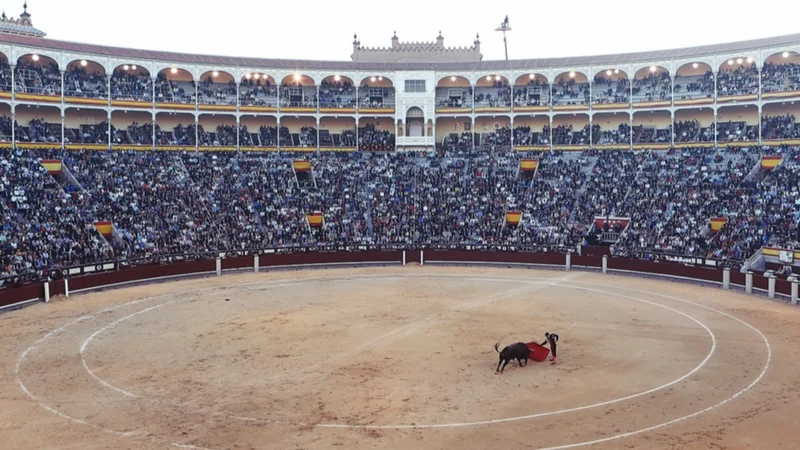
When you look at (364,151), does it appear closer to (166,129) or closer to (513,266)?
(166,129)

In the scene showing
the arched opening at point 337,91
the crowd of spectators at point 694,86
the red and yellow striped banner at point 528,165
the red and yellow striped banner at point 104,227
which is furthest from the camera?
the arched opening at point 337,91

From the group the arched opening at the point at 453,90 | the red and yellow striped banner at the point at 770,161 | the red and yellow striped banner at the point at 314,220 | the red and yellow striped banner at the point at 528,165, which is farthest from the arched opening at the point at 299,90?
the red and yellow striped banner at the point at 770,161

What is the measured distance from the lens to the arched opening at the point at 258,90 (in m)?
60.3

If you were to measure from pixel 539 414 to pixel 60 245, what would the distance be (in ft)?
102

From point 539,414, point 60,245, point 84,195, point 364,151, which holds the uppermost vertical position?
point 364,151

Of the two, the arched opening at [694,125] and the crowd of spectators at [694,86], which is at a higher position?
the crowd of spectators at [694,86]

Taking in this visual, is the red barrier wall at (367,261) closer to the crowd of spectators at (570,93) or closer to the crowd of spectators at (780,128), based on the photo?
the crowd of spectators at (780,128)

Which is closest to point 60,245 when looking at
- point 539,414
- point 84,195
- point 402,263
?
point 84,195

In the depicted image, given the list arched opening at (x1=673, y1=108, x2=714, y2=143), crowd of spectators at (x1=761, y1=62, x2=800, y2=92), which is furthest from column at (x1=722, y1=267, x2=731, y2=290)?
crowd of spectators at (x1=761, y1=62, x2=800, y2=92)

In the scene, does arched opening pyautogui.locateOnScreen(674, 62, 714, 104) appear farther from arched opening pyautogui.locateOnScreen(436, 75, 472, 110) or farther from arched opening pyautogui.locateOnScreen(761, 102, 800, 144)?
arched opening pyautogui.locateOnScreen(436, 75, 472, 110)

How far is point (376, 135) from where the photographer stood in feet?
205

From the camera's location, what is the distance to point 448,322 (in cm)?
Answer: 2348

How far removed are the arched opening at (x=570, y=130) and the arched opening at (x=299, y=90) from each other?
950 inches

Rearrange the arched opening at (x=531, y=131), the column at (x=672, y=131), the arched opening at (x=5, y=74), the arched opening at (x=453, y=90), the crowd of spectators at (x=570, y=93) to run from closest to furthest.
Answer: the arched opening at (x=5, y=74), the column at (x=672, y=131), the crowd of spectators at (x=570, y=93), the arched opening at (x=531, y=131), the arched opening at (x=453, y=90)
